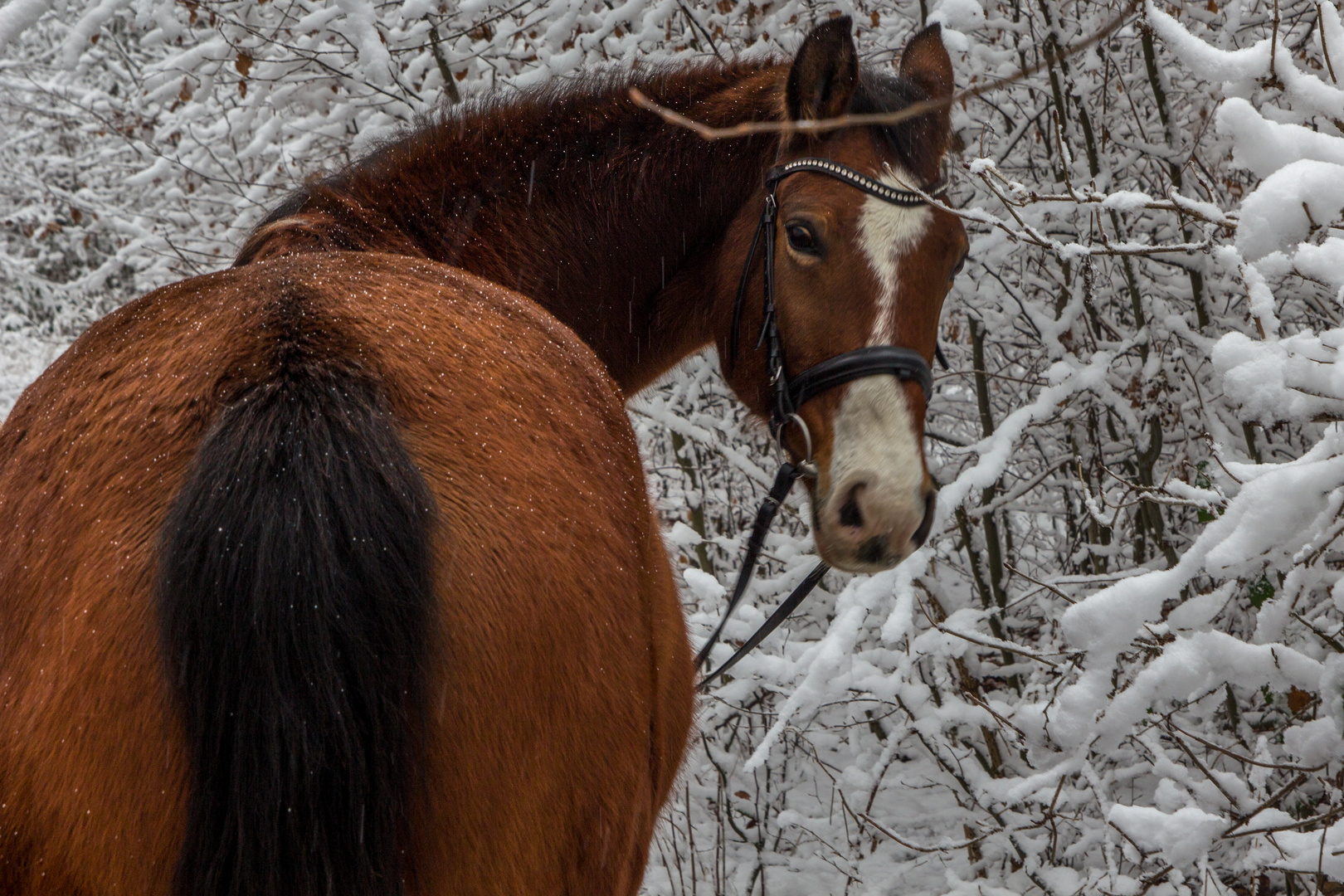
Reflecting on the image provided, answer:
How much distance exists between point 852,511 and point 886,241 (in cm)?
60

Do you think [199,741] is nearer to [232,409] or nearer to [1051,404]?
[232,409]

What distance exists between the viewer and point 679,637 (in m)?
1.95

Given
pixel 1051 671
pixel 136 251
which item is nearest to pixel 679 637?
pixel 1051 671

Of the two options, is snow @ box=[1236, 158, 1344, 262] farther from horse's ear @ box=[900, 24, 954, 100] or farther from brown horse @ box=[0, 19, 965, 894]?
horse's ear @ box=[900, 24, 954, 100]

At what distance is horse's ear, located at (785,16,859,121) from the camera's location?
2314 mm

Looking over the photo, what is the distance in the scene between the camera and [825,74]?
7.80 feet

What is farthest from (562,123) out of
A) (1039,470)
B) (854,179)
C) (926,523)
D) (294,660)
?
(1039,470)

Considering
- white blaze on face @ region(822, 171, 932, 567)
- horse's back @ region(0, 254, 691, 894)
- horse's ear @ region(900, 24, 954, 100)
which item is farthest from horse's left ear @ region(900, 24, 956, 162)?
horse's back @ region(0, 254, 691, 894)

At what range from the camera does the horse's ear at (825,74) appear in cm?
231

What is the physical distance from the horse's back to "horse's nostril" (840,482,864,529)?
1.96ft

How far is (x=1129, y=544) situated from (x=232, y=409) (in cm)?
375

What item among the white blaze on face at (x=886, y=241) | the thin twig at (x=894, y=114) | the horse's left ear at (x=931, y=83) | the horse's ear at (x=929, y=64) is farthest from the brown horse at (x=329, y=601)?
the horse's ear at (x=929, y=64)

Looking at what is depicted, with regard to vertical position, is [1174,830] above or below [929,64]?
below

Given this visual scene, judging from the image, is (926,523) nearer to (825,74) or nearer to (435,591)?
(825,74)
